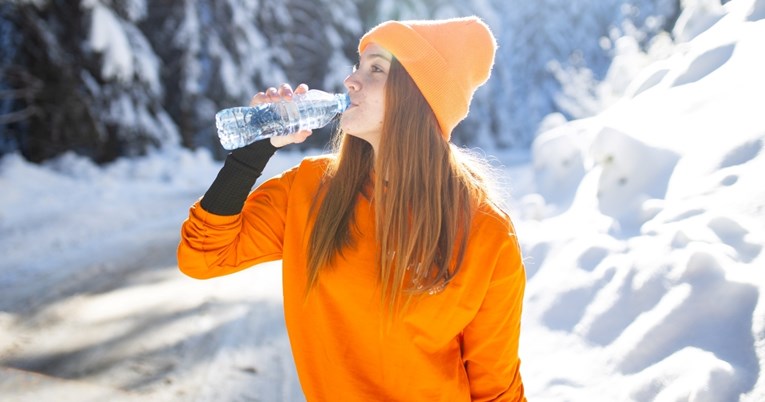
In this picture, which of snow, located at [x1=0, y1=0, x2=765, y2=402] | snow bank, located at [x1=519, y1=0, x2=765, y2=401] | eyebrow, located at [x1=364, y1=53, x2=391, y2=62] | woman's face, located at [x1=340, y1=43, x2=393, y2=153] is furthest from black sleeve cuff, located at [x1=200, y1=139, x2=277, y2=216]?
snow bank, located at [x1=519, y1=0, x2=765, y2=401]

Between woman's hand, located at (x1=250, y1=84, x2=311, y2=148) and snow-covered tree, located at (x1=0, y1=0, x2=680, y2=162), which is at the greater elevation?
snow-covered tree, located at (x1=0, y1=0, x2=680, y2=162)

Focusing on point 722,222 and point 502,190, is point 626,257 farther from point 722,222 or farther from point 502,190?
point 502,190

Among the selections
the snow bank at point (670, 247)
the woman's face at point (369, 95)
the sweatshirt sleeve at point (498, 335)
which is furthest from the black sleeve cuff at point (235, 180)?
the snow bank at point (670, 247)

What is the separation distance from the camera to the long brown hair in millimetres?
2006

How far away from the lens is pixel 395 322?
6.53 ft

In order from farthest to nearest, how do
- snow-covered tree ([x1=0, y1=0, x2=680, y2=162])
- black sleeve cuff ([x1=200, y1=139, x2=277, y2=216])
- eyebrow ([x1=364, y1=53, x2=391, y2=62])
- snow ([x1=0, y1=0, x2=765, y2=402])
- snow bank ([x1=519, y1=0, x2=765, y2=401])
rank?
snow-covered tree ([x1=0, y1=0, x2=680, y2=162]) < snow ([x1=0, y1=0, x2=765, y2=402]) < snow bank ([x1=519, y1=0, x2=765, y2=401]) < eyebrow ([x1=364, y1=53, x2=391, y2=62]) < black sleeve cuff ([x1=200, y1=139, x2=277, y2=216])

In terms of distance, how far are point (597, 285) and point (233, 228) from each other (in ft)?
9.10

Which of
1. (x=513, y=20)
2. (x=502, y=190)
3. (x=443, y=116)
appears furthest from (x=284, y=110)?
(x=513, y=20)

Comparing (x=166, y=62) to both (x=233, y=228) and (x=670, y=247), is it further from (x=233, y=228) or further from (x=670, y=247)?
(x=233, y=228)

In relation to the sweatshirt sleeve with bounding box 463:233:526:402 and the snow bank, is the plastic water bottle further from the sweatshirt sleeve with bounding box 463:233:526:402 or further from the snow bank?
the snow bank

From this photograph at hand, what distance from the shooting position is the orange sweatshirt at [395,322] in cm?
198

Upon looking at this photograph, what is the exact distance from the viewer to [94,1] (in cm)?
946

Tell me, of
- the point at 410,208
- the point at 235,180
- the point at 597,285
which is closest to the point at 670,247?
the point at 597,285

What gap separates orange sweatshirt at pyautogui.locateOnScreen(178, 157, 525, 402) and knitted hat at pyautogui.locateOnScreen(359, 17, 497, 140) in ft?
1.33
